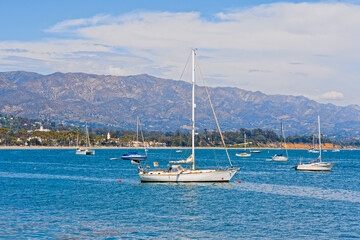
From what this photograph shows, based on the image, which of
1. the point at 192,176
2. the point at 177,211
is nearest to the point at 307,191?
the point at 192,176

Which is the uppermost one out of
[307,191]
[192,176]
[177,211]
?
[192,176]

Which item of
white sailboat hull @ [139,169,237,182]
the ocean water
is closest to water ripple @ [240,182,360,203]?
the ocean water

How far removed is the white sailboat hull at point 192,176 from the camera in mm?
71000

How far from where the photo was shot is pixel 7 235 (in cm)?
3616

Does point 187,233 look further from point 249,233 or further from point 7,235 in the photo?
point 7,235

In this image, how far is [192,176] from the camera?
71188 mm

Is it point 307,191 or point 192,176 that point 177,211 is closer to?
point 192,176

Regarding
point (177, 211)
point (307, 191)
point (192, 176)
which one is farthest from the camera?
point (192, 176)

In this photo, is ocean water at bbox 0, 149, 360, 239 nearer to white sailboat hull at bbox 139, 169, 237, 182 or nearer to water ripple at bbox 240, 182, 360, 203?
water ripple at bbox 240, 182, 360, 203

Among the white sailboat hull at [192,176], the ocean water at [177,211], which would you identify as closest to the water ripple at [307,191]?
the ocean water at [177,211]

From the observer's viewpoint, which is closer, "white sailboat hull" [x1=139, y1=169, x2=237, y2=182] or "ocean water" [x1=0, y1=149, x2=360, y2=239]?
"ocean water" [x1=0, y1=149, x2=360, y2=239]

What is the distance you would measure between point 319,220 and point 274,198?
1648 cm

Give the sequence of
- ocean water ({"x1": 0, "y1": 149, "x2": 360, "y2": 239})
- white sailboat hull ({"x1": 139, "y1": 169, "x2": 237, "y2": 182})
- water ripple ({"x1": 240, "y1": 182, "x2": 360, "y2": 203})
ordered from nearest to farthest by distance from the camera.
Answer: ocean water ({"x1": 0, "y1": 149, "x2": 360, "y2": 239})
water ripple ({"x1": 240, "y1": 182, "x2": 360, "y2": 203})
white sailboat hull ({"x1": 139, "y1": 169, "x2": 237, "y2": 182})

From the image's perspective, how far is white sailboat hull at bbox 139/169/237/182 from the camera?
233 ft
